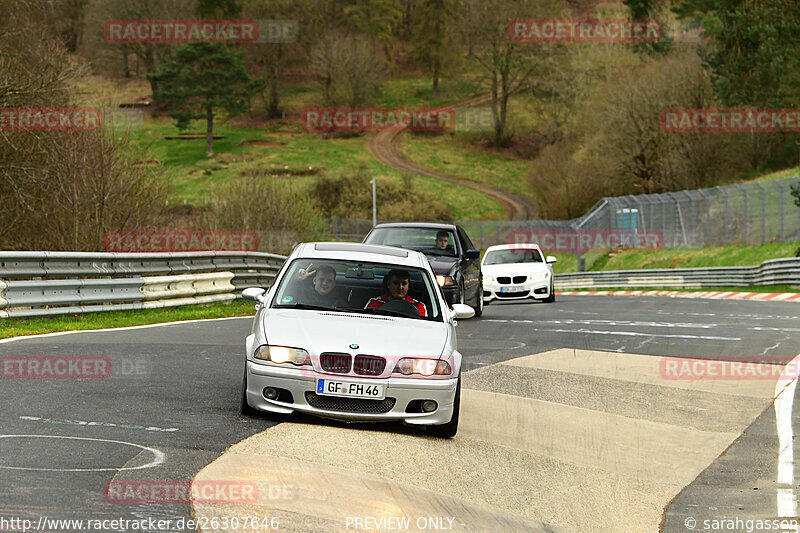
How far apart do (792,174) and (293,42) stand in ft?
262

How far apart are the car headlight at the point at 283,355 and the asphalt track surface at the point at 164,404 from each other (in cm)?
49

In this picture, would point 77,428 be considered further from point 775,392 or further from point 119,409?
point 775,392

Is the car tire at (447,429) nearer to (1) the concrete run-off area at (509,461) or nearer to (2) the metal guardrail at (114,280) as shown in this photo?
(1) the concrete run-off area at (509,461)

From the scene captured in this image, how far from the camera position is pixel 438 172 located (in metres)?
103

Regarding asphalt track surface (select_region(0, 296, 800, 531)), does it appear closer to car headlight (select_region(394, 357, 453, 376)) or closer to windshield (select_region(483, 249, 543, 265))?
car headlight (select_region(394, 357, 453, 376))

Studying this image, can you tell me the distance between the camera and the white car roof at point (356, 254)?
356 inches

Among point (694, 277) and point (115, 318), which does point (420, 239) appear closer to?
point (115, 318)

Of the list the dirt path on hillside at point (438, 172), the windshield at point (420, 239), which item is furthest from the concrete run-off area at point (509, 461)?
the dirt path on hillside at point (438, 172)

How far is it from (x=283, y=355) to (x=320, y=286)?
4.09ft

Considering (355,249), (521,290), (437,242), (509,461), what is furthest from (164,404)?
(521,290)

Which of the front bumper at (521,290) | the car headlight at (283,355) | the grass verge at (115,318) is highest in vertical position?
the car headlight at (283,355)

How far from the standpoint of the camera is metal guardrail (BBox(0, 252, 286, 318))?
48.9ft

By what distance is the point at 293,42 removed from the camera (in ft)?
396

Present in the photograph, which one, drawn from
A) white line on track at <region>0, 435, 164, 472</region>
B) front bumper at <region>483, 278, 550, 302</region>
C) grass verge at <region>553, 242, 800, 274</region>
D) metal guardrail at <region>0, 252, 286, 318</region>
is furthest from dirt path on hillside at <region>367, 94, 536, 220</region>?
white line on track at <region>0, 435, 164, 472</region>
